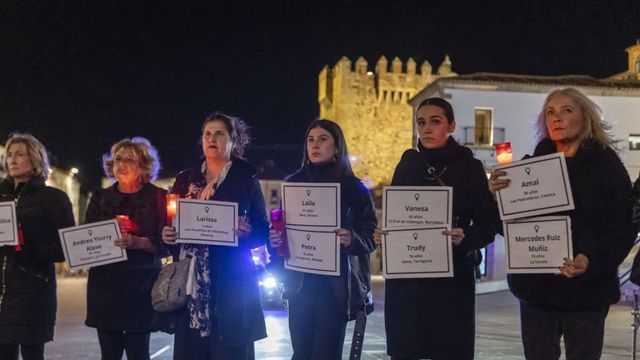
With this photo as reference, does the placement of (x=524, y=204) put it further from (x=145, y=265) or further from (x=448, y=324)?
(x=145, y=265)

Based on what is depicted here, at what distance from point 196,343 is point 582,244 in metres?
2.46

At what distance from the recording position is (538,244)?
371cm

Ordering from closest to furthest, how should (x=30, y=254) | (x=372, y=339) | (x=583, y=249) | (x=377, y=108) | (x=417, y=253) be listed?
(x=583, y=249) < (x=417, y=253) < (x=30, y=254) < (x=372, y=339) < (x=377, y=108)

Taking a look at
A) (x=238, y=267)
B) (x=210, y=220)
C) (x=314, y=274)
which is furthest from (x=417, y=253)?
(x=210, y=220)

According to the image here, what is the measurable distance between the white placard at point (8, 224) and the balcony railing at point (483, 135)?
29423mm

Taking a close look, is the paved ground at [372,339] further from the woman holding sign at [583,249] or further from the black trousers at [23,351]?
the woman holding sign at [583,249]

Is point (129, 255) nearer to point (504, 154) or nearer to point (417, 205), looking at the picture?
point (417, 205)

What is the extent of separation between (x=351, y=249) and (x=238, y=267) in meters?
0.76

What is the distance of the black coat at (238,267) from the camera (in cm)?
434

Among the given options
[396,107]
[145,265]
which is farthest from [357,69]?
[145,265]

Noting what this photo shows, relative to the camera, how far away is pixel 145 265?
505cm

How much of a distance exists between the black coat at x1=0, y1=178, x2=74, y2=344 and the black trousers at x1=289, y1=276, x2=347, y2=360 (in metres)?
1.91

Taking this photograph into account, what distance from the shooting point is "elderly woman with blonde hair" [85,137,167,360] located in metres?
4.84

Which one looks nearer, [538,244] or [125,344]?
[538,244]
